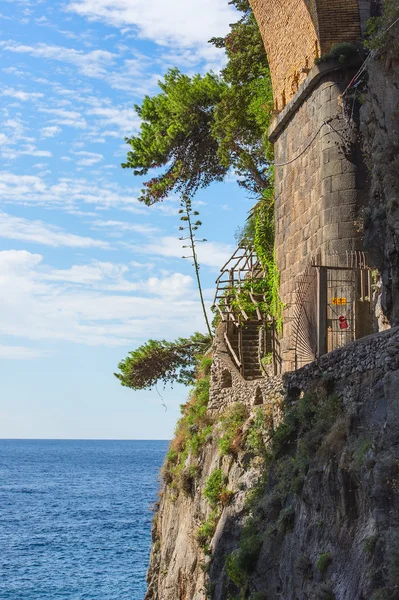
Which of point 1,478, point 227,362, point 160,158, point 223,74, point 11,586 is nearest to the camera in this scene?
point 227,362

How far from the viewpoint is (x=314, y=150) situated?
2078 cm

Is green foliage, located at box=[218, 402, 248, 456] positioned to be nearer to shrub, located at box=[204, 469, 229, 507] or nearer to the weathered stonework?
the weathered stonework

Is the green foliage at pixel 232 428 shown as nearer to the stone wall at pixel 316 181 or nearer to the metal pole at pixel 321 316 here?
the stone wall at pixel 316 181

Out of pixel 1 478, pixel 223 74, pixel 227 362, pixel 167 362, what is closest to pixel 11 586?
pixel 167 362

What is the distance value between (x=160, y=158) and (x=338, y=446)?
66.1 feet

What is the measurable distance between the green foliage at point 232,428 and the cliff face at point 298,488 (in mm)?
37

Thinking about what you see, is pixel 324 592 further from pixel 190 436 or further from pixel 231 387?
pixel 190 436

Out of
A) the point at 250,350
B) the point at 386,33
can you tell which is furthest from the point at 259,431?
the point at 386,33

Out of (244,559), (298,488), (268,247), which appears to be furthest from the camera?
(268,247)

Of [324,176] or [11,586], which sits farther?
[11,586]

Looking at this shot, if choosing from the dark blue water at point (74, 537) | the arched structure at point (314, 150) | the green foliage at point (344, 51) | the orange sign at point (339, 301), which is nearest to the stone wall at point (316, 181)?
the arched structure at point (314, 150)

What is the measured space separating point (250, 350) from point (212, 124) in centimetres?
912

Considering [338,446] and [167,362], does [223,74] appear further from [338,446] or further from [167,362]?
[338,446]

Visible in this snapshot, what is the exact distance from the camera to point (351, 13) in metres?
20.5
